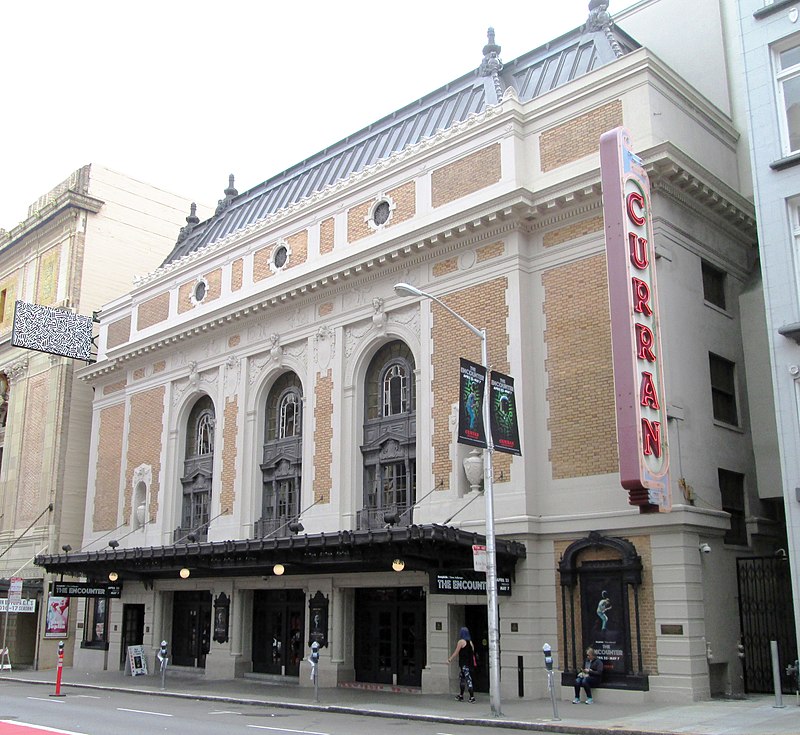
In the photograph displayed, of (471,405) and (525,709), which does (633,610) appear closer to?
(525,709)

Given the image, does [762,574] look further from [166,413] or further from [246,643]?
[166,413]

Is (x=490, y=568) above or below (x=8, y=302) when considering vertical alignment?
below

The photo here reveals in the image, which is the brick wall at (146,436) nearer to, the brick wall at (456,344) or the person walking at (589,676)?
the brick wall at (456,344)

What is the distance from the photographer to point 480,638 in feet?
78.8

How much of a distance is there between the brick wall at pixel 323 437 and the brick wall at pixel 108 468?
12.3 meters

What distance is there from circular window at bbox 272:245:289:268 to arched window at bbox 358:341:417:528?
229 inches

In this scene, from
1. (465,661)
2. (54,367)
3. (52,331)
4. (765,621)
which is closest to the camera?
(765,621)

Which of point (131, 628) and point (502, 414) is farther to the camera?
point (131, 628)

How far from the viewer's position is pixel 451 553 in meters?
22.7

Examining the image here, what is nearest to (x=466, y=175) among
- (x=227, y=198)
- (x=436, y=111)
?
(x=436, y=111)

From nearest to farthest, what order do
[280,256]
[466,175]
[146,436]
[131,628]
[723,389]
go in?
[723,389] < [466,175] < [280,256] < [131,628] < [146,436]

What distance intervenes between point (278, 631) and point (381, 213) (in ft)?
45.5

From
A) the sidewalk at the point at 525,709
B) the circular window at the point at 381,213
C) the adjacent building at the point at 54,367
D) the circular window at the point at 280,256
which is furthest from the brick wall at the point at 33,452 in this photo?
the circular window at the point at 381,213

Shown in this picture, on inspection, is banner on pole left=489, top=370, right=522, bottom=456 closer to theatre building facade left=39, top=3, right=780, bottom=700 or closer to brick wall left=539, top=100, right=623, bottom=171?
theatre building facade left=39, top=3, right=780, bottom=700
